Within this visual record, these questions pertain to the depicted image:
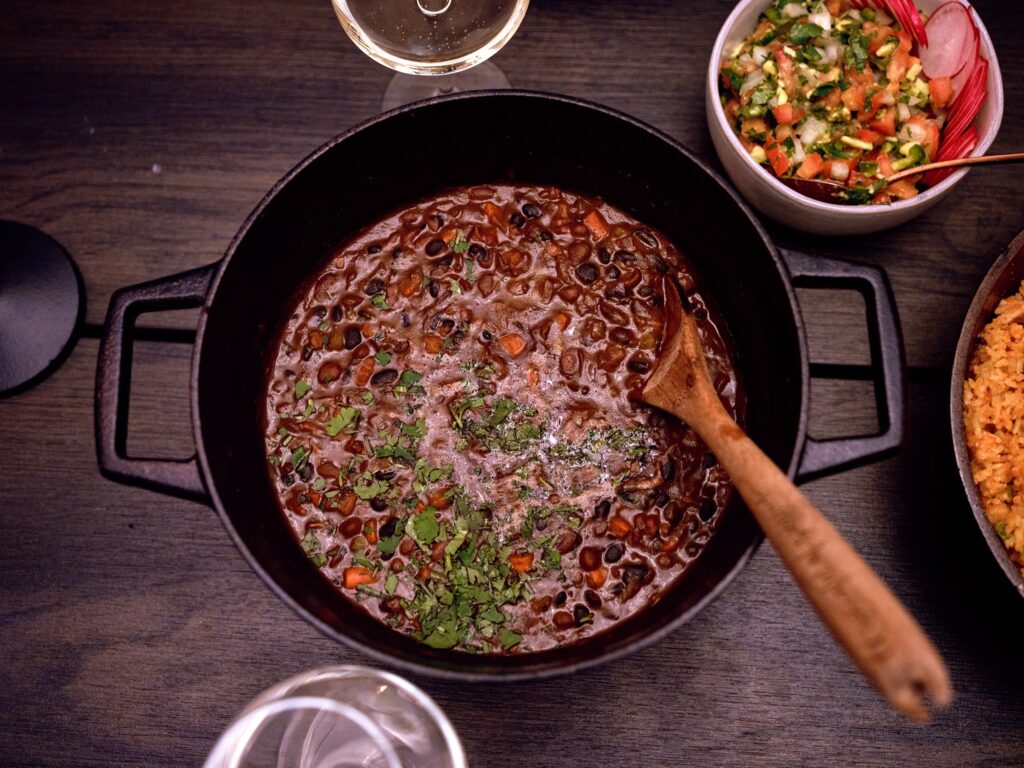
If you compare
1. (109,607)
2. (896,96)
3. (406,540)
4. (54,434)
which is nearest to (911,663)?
(406,540)

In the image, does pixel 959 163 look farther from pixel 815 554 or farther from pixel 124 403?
pixel 124 403

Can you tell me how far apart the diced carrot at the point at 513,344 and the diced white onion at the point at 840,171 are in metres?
0.84

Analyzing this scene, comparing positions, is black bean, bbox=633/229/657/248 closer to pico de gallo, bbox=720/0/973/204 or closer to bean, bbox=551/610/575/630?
pico de gallo, bbox=720/0/973/204

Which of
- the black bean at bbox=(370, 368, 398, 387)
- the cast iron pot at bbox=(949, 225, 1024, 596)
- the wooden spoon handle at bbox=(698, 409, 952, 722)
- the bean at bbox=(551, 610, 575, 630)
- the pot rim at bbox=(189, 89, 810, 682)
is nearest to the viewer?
the wooden spoon handle at bbox=(698, 409, 952, 722)

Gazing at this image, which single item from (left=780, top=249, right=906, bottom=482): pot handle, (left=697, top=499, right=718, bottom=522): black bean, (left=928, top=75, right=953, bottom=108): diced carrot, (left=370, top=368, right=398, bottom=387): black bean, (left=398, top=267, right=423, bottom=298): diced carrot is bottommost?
(left=697, top=499, right=718, bottom=522): black bean

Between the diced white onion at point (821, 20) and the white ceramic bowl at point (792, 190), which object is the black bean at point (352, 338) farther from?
the diced white onion at point (821, 20)

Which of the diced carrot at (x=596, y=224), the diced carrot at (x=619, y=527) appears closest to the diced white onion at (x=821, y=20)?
the diced carrot at (x=596, y=224)

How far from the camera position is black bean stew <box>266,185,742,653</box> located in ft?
5.97

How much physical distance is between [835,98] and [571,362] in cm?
91

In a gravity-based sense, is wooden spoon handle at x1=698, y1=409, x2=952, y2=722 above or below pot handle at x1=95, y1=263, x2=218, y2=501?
above

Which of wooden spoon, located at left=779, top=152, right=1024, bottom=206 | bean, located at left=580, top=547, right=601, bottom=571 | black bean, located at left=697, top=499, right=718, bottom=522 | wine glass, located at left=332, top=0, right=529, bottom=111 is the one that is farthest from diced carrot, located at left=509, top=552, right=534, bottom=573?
wine glass, located at left=332, top=0, right=529, bottom=111

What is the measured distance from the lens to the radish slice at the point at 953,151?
190 cm

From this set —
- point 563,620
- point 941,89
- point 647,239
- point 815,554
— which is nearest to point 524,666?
point 563,620

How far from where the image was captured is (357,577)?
1.83 m
